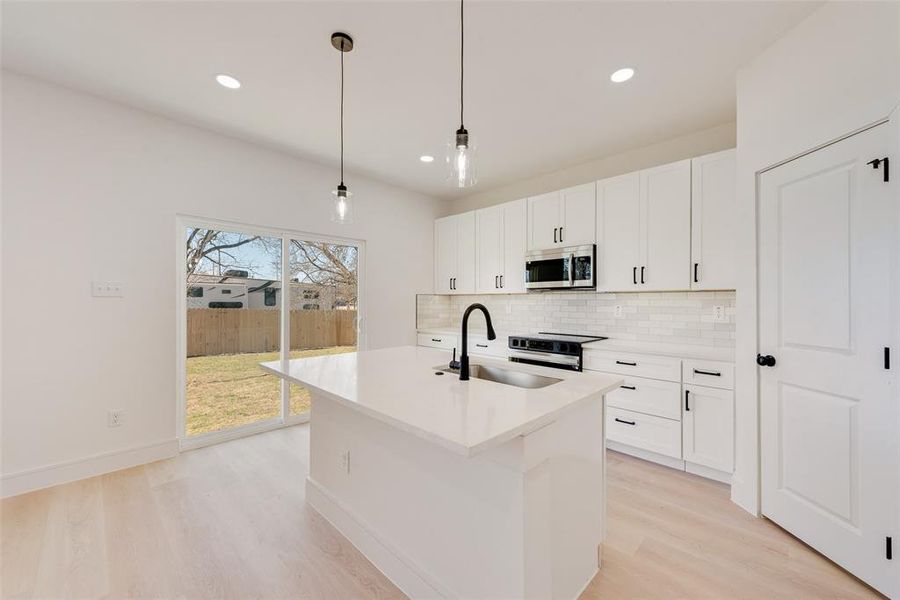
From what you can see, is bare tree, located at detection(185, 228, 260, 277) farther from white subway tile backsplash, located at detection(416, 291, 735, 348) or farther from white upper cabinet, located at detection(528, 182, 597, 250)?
white upper cabinet, located at detection(528, 182, 597, 250)

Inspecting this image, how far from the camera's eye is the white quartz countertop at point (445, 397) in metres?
1.04

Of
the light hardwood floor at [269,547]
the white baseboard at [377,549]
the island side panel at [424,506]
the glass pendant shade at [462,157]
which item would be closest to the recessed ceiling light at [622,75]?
the glass pendant shade at [462,157]

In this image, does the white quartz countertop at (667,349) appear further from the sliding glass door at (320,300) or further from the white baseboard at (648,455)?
the sliding glass door at (320,300)

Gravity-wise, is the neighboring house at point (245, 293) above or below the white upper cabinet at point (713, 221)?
below

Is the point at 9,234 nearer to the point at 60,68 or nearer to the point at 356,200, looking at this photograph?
the point at 60,68

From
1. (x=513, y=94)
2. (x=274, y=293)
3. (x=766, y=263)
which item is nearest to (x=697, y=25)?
(x=513, y=94)

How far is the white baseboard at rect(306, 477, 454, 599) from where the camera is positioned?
153 cm

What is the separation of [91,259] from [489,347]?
136 inches

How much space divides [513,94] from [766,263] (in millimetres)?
1894

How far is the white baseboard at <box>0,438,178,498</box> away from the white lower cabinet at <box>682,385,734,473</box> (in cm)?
402

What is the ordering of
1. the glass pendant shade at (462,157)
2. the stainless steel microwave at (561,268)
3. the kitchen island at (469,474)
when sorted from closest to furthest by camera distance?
1. the kitchen island at (469,474)
2. the glass pendant shade at (462,157)
3. the stainless steel microwave at (561,268)

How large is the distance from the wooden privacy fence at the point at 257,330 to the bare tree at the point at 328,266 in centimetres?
27

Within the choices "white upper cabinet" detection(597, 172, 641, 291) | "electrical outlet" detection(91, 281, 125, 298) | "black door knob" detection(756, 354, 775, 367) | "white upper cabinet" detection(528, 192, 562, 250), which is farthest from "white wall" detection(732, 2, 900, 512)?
"electrical outlet" detection(91, 281, 125, 298)

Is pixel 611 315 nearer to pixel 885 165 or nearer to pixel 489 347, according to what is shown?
pixel 489 347
